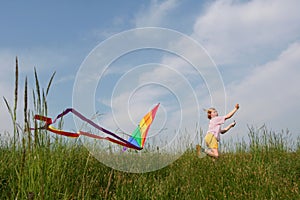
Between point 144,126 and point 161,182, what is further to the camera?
point 144,126

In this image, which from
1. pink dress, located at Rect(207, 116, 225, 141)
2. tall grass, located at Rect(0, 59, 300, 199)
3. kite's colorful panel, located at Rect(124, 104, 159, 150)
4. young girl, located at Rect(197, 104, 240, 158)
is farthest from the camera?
pink dress, located at Rect(207, 116, 225, 141)

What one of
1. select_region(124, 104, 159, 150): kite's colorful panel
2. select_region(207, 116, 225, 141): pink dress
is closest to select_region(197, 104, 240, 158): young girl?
select_region(207, 116, 225, 141): pink dress

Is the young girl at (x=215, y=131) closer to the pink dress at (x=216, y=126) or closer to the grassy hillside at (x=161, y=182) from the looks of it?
the pink dress at (x=216, y=126)

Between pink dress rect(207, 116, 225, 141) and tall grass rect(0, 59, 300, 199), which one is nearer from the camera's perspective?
tall grass rect(0, 59, 300, 199)

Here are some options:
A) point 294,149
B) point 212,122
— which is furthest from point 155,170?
point 294,149

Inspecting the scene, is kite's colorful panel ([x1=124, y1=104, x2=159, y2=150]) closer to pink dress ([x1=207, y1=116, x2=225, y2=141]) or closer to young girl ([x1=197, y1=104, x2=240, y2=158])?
young girl ([x1=197, y1=104, x2=240, y2=158])

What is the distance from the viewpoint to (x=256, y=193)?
14.6ft

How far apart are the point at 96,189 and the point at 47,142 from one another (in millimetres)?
2078

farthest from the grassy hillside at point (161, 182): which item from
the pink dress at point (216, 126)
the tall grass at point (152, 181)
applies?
the pink dress at point (216, 126)

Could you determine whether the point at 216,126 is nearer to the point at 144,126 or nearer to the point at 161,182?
the point at 144,126

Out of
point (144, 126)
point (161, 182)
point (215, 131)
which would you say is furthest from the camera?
point (215, 131)

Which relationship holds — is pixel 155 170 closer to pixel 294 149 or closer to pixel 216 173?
pixel 216 173

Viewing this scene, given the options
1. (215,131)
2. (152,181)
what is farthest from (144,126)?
(215,131)

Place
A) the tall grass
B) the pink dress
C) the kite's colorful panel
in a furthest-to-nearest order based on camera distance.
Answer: the pink dress < the kite's colorful panel < the tall grass
